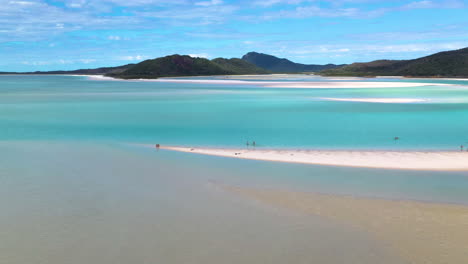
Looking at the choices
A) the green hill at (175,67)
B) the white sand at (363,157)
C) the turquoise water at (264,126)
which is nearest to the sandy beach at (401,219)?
the white sand at (363,157)

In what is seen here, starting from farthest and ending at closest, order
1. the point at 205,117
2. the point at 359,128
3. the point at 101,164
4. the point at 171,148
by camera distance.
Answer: the point at 205,117 < the point at 359,128 < the point at 171,148 < the point at 101,164

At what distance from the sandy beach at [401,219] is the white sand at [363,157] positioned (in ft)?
13.0

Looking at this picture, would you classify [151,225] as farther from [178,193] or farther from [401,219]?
[401,219]

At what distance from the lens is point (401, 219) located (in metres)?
9.10

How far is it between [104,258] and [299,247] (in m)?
3.40

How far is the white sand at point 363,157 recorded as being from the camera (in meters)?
14.0

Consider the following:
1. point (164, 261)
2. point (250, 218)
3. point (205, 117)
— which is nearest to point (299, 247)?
point (250, 218)

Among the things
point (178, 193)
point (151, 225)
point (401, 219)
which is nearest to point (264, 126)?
point (178, 193)

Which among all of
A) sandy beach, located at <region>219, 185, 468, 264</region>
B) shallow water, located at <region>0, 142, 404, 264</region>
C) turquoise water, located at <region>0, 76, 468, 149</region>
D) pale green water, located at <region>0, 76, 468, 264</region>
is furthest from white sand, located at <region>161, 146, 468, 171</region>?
sandy beach, located at <region>219, 185, 468, 264</region>

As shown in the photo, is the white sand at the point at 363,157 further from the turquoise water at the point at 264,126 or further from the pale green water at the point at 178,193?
the turquoise water at the point at 264,126

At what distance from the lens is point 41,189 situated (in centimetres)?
1162

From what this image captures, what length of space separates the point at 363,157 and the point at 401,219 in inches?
259

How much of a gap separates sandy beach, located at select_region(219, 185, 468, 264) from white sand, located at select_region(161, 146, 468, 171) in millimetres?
3962

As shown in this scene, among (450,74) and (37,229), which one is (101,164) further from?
(450,74)
